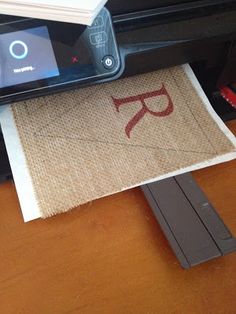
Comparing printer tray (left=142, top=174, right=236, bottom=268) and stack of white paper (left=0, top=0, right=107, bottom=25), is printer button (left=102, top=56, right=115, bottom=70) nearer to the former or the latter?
stack of white paper (left=0, top=0, right=107, bottom=25)

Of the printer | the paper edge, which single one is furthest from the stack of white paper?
the paper edge

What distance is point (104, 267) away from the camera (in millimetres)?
381

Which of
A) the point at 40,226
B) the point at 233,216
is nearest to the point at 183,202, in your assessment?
the point at 233,216

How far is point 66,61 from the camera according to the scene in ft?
1.23

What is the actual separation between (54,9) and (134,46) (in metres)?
0.10

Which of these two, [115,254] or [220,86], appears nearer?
[115,254]

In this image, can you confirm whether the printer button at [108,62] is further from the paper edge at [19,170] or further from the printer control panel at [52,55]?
the paper edge at [19,170]

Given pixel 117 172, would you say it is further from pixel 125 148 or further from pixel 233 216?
pixel 233 216

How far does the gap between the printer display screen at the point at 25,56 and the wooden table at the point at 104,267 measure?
162 mm

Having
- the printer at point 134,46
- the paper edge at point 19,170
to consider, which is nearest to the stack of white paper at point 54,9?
the printer at point 134,46

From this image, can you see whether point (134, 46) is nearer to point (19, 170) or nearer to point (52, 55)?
point (52, 55)

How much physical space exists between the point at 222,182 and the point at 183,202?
7 centimetres

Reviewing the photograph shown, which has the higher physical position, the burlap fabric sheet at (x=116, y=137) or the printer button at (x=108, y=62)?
the printer button at (x=108, y=62)

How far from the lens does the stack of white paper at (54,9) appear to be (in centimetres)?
34
